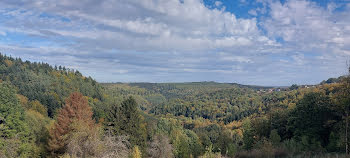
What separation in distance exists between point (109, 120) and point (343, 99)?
28216mm

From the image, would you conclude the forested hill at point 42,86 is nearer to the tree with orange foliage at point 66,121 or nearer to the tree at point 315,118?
the tree with orange foliage at point 66,121

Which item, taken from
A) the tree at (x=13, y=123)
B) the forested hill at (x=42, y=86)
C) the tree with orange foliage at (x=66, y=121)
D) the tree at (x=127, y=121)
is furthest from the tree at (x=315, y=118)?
the forested hill at (x=42, y=86)

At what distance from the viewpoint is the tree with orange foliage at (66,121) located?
81.4 ft

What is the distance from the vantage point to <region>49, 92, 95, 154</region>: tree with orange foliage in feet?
81.4

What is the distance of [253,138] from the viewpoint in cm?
4338

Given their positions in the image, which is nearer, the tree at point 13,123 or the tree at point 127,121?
the tree at point 13,123

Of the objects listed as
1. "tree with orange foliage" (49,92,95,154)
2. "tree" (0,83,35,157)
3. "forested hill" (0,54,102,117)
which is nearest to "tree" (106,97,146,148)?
"tree with orange foliage" (49,92,95,154)

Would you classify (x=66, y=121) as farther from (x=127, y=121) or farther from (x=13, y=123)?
(x=127, y=121)

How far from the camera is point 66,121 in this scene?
25906mm

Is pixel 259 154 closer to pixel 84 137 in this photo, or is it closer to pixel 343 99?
pixel 343 99

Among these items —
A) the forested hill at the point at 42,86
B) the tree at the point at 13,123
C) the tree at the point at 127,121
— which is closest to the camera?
the tree at the point at 13,123

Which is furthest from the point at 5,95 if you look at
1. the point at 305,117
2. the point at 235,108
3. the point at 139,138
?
the point at 235,108

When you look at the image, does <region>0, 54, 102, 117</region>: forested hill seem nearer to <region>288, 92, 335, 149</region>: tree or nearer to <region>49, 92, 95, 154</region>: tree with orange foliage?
<region>49, 92, 95, 154</region>: tree with orange foliage

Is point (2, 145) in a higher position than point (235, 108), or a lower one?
higher
